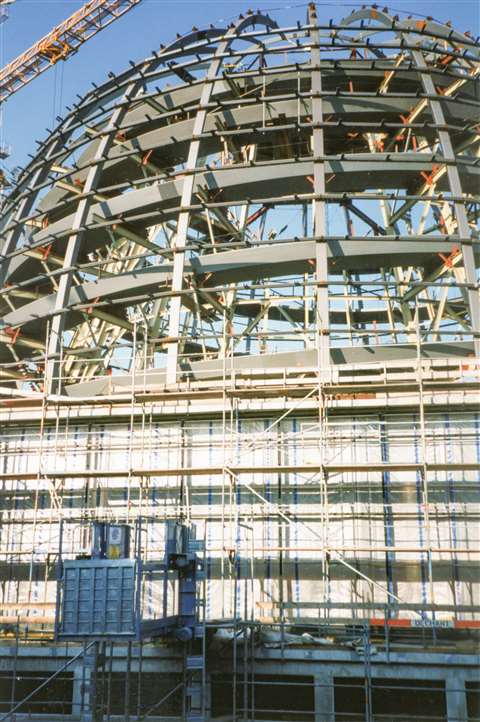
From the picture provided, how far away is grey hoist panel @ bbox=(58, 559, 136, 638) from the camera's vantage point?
15586 millimetres

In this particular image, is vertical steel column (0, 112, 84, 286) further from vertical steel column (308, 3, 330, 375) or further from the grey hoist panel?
the grey hoist panel

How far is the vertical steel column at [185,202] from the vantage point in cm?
2273

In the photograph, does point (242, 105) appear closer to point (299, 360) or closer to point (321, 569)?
point (299, 360)

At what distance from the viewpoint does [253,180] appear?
24.4m

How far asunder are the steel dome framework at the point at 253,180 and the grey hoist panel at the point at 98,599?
22.0ft

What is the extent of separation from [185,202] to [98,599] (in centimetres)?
1297

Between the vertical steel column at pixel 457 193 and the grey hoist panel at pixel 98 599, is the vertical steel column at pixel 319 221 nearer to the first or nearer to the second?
the vertical steel column at pixel 457 193

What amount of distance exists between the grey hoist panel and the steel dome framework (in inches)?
264

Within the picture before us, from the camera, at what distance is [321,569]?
64.8ft

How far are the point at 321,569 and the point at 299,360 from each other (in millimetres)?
6524

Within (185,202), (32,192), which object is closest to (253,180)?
(185,202)

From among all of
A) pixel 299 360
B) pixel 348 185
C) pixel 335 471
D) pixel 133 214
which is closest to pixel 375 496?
pixel 335 471

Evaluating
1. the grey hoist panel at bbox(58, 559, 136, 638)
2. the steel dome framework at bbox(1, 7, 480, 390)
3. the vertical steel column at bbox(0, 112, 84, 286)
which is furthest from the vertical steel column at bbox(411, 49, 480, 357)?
the vertical steel column at bbox(0, 112, 84, 286)

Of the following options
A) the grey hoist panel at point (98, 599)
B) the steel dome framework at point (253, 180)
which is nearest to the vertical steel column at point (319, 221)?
the steel dome framework at point (253, 180)
